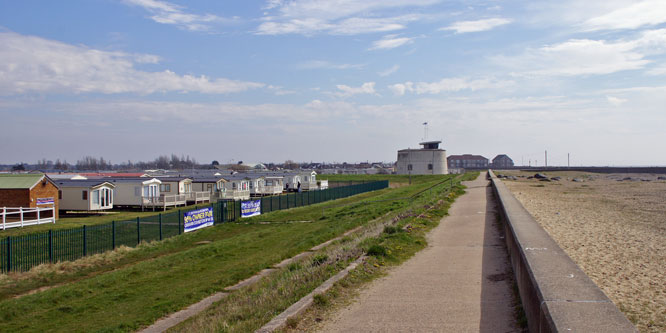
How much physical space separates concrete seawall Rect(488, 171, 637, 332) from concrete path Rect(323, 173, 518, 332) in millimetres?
638

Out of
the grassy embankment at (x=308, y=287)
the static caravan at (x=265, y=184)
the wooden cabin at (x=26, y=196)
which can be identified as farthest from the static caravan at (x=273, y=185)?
the grassy embankment at (x=308, y=287)

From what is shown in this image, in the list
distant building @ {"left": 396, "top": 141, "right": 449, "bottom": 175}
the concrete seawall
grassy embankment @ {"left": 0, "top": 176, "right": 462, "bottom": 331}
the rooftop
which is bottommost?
grassy embankment @ {"left": 0, "top": 176, "right": 462, "bottom": 331}

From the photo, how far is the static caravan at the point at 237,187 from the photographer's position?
53.5 m

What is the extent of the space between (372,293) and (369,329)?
1846 millimetres

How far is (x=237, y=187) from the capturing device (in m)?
56.6

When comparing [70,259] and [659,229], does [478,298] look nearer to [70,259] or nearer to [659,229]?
[659,229]

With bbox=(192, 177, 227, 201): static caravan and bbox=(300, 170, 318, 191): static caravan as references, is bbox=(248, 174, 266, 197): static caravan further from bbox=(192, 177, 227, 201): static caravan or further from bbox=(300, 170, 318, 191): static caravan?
bbox=(300, 170, 318, 191): static caravan

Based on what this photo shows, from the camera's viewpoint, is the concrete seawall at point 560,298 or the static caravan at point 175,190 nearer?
the concrete seawall at point 560,298

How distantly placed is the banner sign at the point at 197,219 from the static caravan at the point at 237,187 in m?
22.8

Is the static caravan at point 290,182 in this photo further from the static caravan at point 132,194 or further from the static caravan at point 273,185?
the static caravan at point 132,194

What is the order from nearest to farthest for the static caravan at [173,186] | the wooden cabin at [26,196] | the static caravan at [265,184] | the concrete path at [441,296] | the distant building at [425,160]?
the concrete path at [441,296]
the wooden cabin at [26,196]
the static caravan at [173,186]
the static caravan at [265,184]
the distant building at [425,160]

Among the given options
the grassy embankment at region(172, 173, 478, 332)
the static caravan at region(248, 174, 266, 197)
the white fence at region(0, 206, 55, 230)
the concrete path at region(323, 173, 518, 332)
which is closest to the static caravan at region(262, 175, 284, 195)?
the static caravan at region(248, 174, 266, 197)

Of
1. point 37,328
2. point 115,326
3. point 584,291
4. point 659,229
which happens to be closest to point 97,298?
point 37,328

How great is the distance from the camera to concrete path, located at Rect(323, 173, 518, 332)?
665 centimetres
